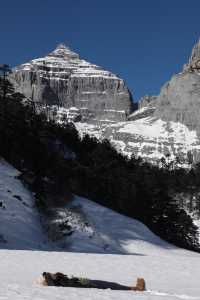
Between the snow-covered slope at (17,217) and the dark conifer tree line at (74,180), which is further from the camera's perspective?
the dark conifer tree line at (74,180)

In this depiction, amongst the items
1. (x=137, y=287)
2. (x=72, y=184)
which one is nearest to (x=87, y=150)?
(x=72, y=184)

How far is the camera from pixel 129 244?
135 feet

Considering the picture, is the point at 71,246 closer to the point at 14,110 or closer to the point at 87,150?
the point at 14,110

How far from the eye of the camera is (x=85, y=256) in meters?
24.9

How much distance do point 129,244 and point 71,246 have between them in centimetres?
675

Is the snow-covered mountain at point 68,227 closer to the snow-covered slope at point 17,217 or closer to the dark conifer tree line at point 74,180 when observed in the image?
the snow-covered slope at point 17,217

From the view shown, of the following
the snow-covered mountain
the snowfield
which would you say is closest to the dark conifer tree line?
the snow-covered mountain

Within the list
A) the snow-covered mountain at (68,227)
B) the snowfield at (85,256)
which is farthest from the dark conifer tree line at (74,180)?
the snowfield at (85,256)

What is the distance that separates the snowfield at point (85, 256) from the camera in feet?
47.1

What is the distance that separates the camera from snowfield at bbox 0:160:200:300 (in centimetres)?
1436

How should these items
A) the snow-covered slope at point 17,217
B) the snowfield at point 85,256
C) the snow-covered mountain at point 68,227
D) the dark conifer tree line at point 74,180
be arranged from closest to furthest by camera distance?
the snowfield at point 85,256 → the snow-covered slope at point 17,217 → the snow-covered mountain at point 68,227 → the dark conifer tree line at point 74,180

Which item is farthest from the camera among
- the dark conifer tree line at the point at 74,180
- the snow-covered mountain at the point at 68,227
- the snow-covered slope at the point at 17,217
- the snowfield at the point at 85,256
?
the dark conifer tree line at the point at 74,180

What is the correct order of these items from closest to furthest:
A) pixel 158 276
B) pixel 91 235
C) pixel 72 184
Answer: pixel 158 276
pixel 91 235
pixel 72 184

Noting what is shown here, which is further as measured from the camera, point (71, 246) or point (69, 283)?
point (71, 246)
